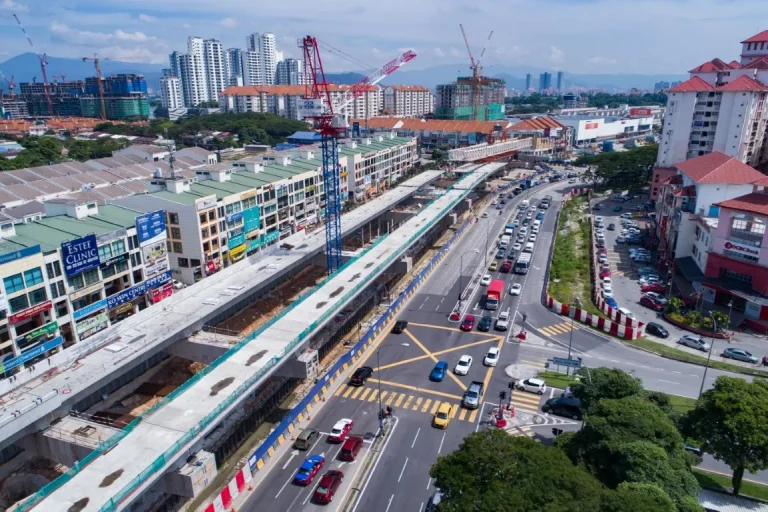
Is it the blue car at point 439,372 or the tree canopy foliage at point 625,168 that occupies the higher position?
the tree canopy foliage at point 625,168

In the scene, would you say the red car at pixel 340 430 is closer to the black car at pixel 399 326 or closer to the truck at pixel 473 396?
the truck at pixel 473 396

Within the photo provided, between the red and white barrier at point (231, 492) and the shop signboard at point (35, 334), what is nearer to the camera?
the red and white barrier at point (231, 492)

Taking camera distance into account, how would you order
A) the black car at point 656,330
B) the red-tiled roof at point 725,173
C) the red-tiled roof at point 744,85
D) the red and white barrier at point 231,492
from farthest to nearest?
the red-tiled roof at point 744,85 → the red-tiled roof at point 725,173 → the black car at point 656,330 → the red and white barrier at point 231,492

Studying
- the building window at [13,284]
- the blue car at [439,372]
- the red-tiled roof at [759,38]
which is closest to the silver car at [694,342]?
the blue car at [439,372]

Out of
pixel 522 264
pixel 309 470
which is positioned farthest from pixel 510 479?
pixel 522 264

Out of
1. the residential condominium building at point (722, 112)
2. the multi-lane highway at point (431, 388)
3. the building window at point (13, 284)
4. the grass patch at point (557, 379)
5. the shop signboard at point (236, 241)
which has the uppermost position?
the residential condominium building at point (722, 112)

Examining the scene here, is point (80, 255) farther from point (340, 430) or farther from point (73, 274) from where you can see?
point (340, 430)
